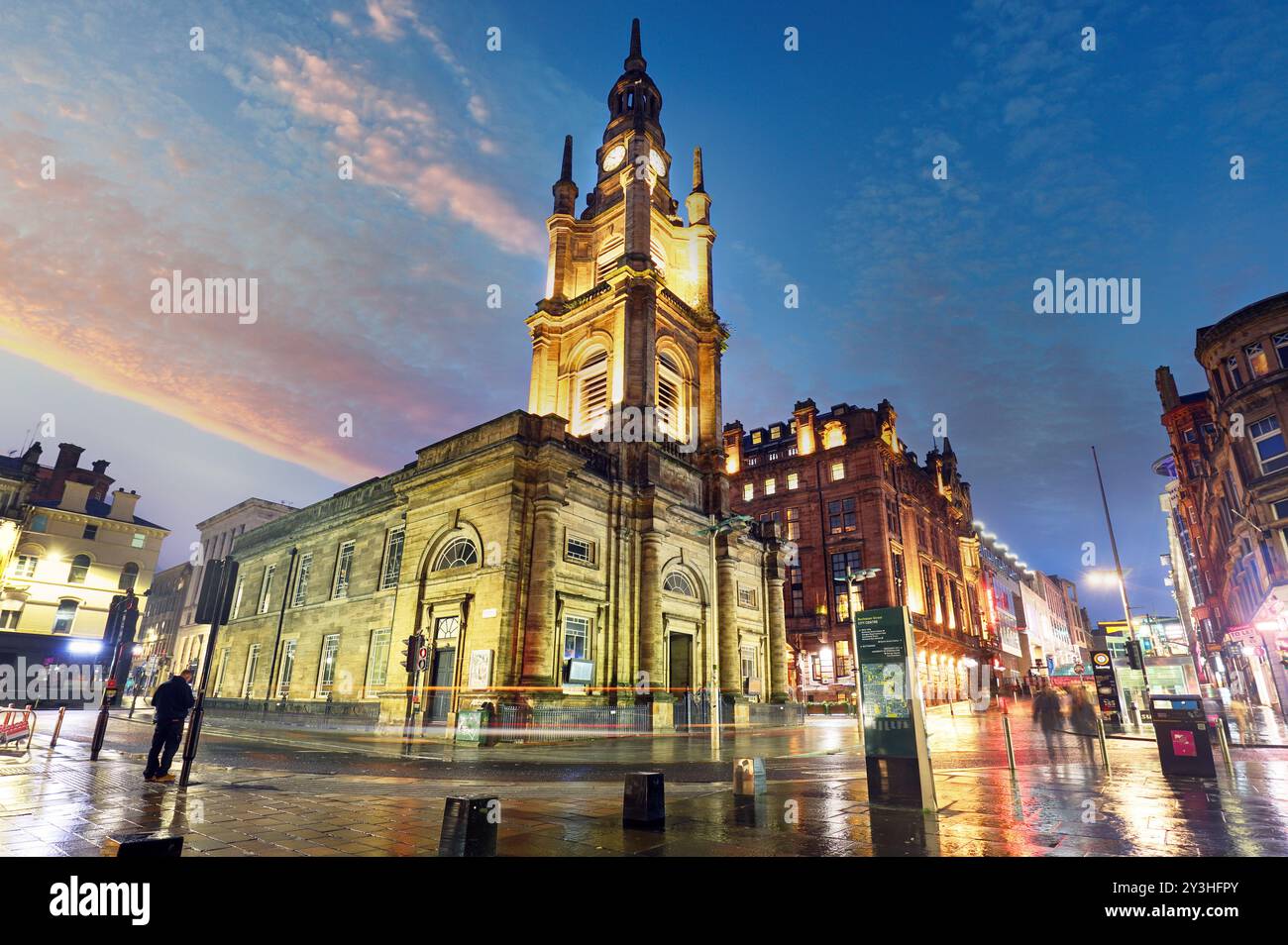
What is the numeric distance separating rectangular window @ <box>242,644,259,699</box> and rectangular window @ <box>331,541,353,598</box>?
8.91 meters

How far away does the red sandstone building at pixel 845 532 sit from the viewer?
51.8m

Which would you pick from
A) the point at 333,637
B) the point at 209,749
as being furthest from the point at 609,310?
the point at 209,749

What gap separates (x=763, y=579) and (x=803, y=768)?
964 inches

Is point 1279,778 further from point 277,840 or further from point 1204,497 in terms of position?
point 1204,497

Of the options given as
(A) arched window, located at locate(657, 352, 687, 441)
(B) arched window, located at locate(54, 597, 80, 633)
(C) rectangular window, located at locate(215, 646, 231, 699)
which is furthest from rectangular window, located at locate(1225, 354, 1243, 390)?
(B) arched window, located at locate(54, 597, 80, 633)

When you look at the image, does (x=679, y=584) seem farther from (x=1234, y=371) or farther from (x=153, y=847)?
(x=1234, y=371)

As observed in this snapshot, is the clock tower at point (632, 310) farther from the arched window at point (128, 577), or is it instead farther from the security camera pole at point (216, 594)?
the arched window at point (128, 577)

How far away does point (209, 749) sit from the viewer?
15.2 m

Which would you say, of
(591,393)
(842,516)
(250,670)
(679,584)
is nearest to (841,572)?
(842,516)

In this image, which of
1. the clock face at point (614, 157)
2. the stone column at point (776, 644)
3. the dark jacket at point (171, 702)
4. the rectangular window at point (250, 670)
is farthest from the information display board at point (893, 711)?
the clock face at point (614, 157)

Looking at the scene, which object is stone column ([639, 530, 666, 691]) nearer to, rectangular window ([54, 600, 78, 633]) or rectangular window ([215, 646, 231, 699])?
rectangular window ([215, 646, 231, 699])

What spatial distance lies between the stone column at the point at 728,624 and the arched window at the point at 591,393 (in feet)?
34.1

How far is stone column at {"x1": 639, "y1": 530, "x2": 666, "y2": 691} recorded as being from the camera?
1082 inches

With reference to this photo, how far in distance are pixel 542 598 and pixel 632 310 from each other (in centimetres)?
1753
